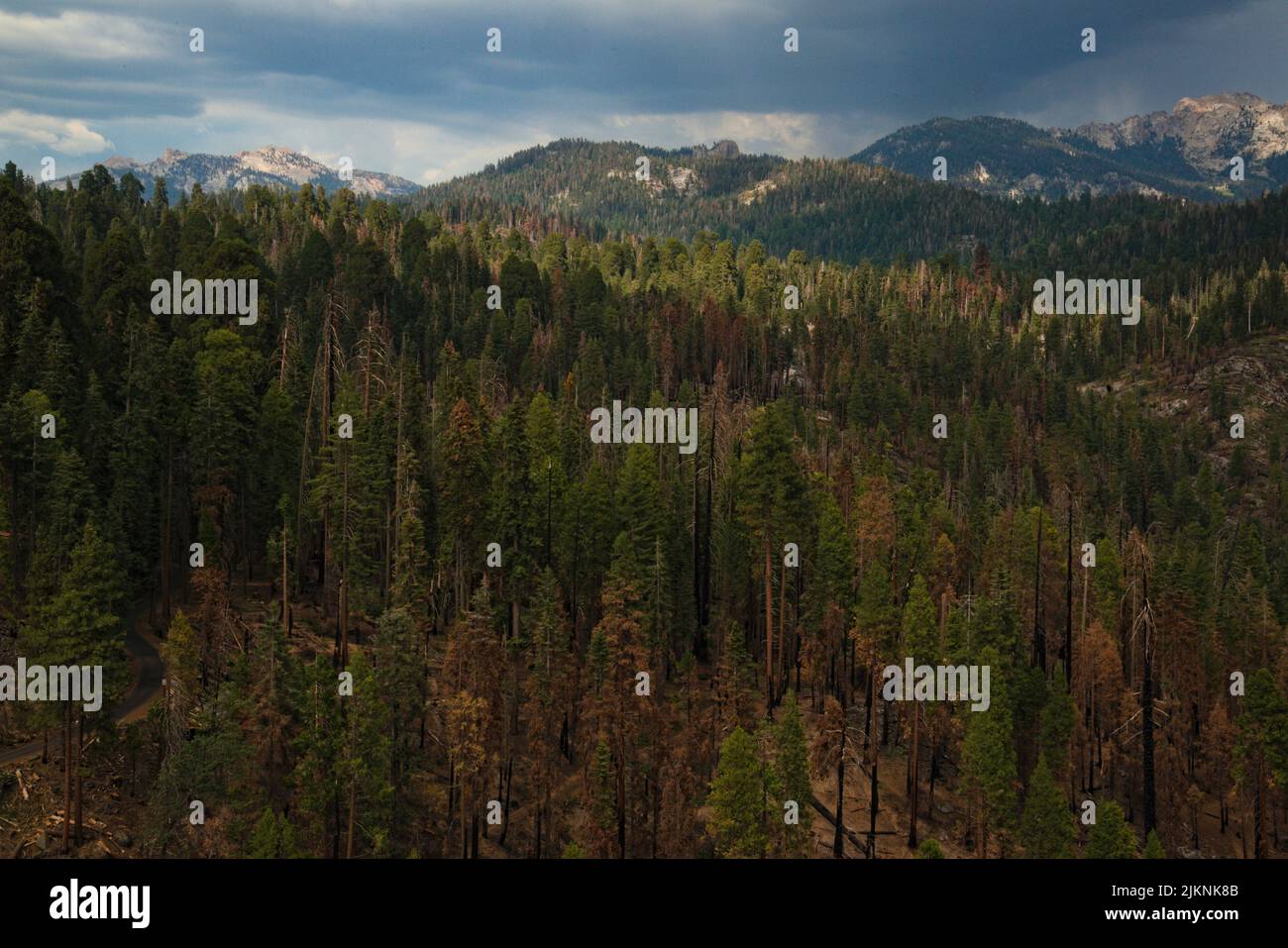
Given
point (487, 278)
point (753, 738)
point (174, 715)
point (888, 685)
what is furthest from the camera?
point (487, 278)

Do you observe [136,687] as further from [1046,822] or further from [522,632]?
[1046,822]


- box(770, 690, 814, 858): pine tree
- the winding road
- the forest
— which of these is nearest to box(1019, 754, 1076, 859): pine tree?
the forest

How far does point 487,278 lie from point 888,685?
122 metres

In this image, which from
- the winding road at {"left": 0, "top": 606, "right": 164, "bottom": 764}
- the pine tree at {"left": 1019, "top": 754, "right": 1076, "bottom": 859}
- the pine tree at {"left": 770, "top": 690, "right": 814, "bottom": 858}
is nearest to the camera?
the pine tree at {"left": 770, "top": 690, "right": 814, "bottom": 858}

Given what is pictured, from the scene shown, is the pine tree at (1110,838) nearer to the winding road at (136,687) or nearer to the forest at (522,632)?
the forest at (522,632)

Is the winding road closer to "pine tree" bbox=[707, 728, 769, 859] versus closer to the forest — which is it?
the forest

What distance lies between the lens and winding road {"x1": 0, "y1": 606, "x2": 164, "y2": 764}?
4556 centimetres

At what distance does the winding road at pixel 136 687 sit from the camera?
45562mm

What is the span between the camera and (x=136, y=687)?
167 feet

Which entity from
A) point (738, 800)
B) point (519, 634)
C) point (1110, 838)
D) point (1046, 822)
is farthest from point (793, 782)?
point (519, 634)

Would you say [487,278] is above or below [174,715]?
above
